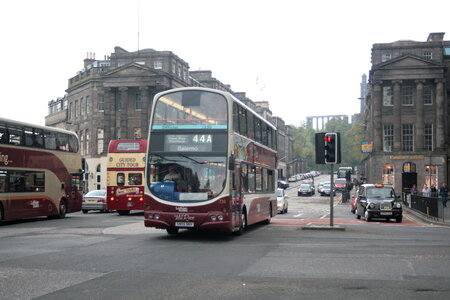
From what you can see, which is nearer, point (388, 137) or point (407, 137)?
point (407, 137)

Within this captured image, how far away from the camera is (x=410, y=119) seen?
69688 mm

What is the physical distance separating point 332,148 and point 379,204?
24.7 ft

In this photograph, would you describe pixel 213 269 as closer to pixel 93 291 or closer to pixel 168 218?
pixel 93 291

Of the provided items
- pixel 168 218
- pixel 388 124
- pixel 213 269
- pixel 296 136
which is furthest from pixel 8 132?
pixel 296 136

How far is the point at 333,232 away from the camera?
19.6m

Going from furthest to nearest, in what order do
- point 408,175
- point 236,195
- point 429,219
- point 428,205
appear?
point 408,175, point 428,205, point 429,219, point 236,195

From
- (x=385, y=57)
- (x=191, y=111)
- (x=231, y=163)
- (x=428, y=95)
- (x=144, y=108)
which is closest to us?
(x=231, y=163)

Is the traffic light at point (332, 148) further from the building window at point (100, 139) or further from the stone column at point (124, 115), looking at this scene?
the building window at point (100, 139)

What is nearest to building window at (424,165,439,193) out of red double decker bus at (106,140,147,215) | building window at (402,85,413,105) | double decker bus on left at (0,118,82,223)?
building window at (402,85,413,105)

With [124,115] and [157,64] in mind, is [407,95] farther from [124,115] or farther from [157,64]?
[124,115]

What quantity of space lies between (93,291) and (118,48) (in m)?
76.9

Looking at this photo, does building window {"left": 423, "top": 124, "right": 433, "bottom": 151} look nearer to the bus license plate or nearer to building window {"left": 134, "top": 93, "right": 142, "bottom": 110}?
building window {"left": 134, "top": 93, "right": 142, "bottom": 110}

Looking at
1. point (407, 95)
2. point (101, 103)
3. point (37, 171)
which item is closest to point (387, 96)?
point (407, 95)

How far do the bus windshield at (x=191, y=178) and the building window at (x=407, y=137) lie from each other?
2264 inches
